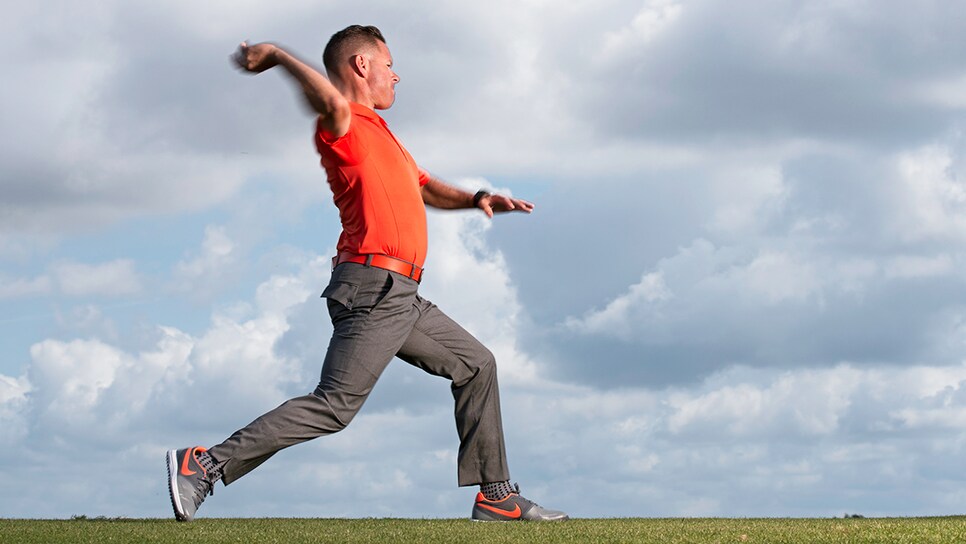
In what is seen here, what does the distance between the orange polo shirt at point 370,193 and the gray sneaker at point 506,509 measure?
65.1 inches

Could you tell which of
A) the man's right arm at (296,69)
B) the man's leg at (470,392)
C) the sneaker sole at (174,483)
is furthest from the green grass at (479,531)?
the man's right arm at (296,69)

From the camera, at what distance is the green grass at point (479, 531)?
5.32 metres

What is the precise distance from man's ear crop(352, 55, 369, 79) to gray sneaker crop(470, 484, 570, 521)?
2572 mm

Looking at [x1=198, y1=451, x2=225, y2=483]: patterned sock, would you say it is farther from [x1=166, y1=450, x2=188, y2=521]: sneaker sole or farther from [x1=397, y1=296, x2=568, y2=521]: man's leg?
[x1=397, y1=296, x2=568, y2=521]: man's leg

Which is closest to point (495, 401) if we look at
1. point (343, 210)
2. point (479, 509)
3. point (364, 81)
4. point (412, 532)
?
point (479, 509)

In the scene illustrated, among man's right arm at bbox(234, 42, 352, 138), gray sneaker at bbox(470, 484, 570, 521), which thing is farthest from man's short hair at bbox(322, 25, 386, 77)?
gray sneaker at bbox(470, 484, 570, 521)

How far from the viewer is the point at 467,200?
652 centimetres

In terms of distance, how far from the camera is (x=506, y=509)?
6449mm

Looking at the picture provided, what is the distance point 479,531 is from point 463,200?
2.00m

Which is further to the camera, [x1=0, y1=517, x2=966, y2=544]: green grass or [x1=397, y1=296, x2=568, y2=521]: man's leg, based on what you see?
[x1=397, y1=296, x2=568, y2=521]: man's leg

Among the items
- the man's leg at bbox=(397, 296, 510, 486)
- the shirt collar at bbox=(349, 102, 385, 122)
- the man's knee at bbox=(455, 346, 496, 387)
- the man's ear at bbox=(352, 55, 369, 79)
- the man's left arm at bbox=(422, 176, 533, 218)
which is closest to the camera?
the shirt collar at bbox=(349, 102, 385, 122)

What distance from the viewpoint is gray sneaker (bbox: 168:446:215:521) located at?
5.62m

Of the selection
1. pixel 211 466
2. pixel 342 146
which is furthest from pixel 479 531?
pixel 342 146

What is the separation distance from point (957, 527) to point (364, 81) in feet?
13.3
